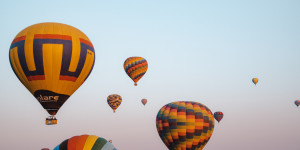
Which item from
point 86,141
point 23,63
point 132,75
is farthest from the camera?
point 132,75

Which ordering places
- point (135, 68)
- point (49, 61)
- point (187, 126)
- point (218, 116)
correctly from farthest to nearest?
1. point (218, 116)
2. point (135, 68)
3. point (187, 126)
4. point (49, 61)

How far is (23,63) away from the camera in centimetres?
2762

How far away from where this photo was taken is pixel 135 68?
51.4 meters

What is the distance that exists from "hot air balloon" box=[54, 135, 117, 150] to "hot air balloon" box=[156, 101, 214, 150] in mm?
18783

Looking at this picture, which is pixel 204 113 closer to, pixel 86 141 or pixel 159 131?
pixel 159 131

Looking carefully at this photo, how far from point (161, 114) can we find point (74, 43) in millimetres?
12641

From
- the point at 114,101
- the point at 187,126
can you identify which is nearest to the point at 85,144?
the point at 187,126

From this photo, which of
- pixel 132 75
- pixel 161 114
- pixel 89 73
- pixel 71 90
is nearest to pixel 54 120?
pixel 71 90

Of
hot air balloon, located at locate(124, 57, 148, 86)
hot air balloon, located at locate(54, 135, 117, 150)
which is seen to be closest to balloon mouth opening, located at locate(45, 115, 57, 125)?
hot air balloon, located at locate(54, 135, 117, 150)

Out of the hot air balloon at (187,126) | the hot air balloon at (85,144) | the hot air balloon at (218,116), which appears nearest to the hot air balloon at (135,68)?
the hot air balloon at (218,116)

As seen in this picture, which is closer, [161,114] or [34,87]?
[34,87]

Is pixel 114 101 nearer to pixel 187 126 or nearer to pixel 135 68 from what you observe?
pixel 135 68

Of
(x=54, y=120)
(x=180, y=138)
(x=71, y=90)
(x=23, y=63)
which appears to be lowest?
(x=180, y=138)

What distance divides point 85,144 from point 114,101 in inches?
1444
